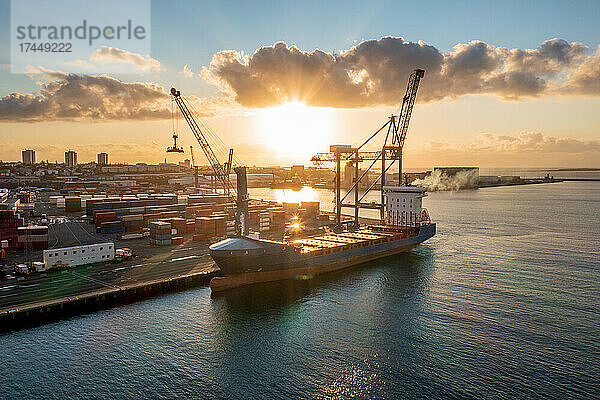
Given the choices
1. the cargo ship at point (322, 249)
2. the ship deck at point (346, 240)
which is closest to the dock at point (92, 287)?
the cargo ship at point (322, 249)

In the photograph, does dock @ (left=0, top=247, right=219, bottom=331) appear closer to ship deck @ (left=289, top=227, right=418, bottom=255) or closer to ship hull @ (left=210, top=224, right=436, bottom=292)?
ship hull @ (left=210, top=224, right=436, bottom=292)

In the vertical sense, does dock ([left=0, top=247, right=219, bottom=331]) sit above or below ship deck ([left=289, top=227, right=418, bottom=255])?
below

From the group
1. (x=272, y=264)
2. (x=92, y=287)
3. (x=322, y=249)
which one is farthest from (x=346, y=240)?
(x=92, y=287)

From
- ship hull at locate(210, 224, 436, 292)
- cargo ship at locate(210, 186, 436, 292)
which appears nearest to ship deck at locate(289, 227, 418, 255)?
cargo ship at locate(210, 186, 436, 292)

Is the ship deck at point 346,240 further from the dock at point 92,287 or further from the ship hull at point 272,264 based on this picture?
the dock at point 92,287

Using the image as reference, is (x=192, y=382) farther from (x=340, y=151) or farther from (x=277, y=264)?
(x=340, y=151)

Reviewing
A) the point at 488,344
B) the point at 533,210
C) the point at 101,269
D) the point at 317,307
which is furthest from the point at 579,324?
the point at 533,210

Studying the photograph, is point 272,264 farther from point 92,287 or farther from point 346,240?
point 92,287
